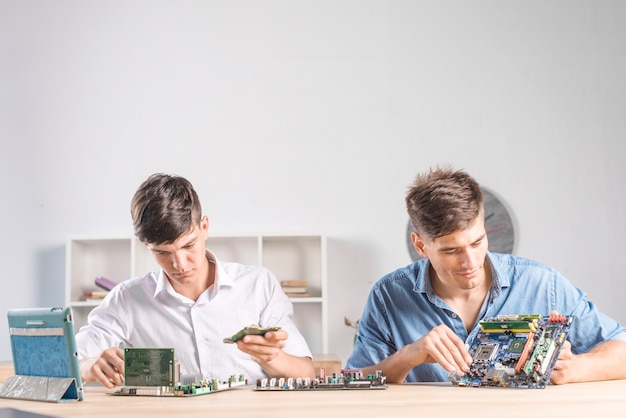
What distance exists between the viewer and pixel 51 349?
5.71ft

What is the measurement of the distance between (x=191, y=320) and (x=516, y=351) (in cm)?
106

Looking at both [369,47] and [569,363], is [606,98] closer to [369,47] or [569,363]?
[369,47]

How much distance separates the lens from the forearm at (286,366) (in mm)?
2059

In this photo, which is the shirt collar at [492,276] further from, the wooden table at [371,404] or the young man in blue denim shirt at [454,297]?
the wooden table at [371,404]

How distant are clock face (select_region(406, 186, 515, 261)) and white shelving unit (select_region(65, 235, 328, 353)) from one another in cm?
58

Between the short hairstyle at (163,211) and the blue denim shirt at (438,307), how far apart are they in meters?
0.63

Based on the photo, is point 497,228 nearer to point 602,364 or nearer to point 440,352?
point 602,364

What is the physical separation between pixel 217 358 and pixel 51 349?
0.73 meters

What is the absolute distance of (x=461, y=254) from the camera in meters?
2.05

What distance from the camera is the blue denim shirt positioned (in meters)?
2.18

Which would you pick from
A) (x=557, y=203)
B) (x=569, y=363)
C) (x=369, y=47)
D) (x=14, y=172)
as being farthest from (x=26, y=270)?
(x=569, y=363)

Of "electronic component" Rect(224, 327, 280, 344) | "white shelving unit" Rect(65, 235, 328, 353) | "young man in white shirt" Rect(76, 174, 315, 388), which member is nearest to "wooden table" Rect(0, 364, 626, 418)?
"electronic component" Rect(224, 327, 280, 344)

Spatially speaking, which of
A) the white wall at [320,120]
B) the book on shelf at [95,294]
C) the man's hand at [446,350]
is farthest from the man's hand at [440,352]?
the book on shelf at [95,294]

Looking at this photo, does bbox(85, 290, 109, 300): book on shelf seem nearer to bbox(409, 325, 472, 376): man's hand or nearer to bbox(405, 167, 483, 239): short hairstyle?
bbox(405, 167, 483, 239): short hairstyle
